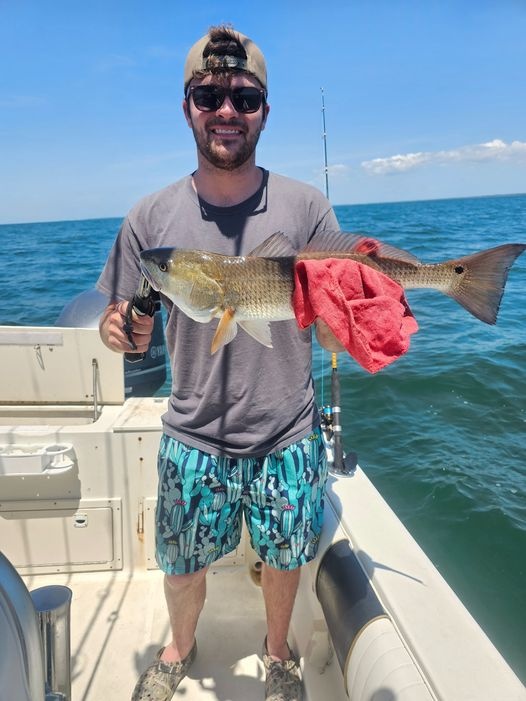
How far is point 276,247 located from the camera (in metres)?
2.26

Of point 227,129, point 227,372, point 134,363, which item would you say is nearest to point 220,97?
point 227,129

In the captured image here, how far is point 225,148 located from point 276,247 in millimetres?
513

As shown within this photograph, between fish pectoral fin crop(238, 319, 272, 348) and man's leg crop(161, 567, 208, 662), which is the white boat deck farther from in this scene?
fish pectoral fin crop(238, 319, 272, 348)

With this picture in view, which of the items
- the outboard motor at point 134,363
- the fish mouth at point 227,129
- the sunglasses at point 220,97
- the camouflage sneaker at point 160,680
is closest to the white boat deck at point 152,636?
the camouflage sneaker at point 160,680

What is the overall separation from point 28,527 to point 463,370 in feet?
26.6

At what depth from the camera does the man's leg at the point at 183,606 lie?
8.82ft

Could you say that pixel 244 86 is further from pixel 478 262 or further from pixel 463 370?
pixel 463 370

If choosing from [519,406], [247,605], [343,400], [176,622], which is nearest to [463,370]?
[519,406]

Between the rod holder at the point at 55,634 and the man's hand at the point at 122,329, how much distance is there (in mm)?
1109

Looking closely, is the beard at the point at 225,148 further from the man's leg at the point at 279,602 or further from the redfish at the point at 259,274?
the man's leg at the point at 279,602

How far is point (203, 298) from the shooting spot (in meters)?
2.27

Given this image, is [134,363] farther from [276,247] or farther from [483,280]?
[483,280]

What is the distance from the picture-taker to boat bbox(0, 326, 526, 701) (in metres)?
2.02

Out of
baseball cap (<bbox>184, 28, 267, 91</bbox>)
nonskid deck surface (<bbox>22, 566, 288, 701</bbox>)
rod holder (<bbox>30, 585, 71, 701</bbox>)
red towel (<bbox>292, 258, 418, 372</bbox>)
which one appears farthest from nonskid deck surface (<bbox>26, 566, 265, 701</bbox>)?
baseball cap (<bbox>184, 28, 267, 91</bbox>)
